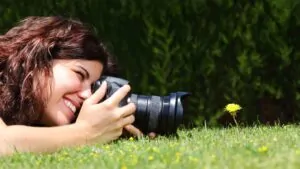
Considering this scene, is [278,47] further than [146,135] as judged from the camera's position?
Yes

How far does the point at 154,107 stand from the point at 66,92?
532 millimetres

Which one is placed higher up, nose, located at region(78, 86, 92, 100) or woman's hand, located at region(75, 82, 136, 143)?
nose, located at region(78, 86, 92, 100)

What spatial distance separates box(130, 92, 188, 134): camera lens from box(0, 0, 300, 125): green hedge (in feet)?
4.93

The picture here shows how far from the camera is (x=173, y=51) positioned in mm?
6254

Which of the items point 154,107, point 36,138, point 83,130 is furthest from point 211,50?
point 36,138

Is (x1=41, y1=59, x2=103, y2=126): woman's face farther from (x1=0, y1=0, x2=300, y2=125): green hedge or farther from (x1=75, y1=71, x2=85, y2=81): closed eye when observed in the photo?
(x1=0, y1=0, x2=300, y2=125): green hedge

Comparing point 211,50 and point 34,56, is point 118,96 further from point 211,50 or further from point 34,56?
point 211,50

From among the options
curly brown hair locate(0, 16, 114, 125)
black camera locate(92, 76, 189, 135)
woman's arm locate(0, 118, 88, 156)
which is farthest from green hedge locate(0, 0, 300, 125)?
woman's arm locate(0, 118, 88, 156)

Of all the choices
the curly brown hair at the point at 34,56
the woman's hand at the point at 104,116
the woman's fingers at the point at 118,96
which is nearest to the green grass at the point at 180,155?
the woman's hand at the point at 104,116

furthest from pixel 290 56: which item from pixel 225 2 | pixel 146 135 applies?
pixel 146 135

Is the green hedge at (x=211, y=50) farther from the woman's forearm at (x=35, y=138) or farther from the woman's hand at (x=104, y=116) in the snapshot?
the woman's forearm at (x=35, y=138)

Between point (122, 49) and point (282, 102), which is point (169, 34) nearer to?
point (122, 49)

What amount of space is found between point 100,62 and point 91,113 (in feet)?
1.91

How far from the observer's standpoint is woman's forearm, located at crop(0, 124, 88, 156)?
4285 mm
